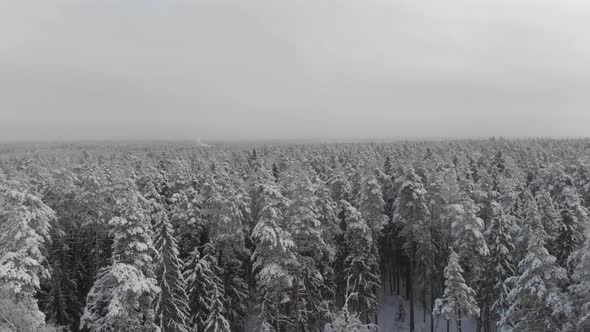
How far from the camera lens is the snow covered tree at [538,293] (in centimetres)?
1981

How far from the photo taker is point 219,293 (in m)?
27.4

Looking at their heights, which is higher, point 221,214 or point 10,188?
point 10,188

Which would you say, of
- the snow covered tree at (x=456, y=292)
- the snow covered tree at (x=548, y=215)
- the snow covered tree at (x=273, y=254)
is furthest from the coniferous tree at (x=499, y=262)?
the snow covered tree at (x=273, y=254)

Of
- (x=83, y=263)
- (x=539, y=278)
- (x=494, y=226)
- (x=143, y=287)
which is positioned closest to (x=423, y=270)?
(x=494, y=226)

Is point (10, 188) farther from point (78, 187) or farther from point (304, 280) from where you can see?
point (304, 280)

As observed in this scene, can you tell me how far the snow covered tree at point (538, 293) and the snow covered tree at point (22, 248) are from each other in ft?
74.7

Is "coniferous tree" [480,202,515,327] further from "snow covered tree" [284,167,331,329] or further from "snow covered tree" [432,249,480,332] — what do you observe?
"snow covered tree" [284,167,331,329]

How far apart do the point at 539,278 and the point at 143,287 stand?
19.5 metres

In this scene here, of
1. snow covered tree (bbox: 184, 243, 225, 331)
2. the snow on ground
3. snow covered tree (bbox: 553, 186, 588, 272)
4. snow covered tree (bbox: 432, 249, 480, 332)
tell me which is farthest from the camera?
the snow on ground

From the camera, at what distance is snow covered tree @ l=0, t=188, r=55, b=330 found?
18.6m

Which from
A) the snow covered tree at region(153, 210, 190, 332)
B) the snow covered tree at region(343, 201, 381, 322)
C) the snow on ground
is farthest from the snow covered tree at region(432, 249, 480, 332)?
the snow covered tree at region(153, 210, 190, 332)

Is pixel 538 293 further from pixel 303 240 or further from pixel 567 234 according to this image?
pixel 303 240

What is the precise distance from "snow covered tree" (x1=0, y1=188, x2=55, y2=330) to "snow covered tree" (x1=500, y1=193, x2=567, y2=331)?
74.7ft

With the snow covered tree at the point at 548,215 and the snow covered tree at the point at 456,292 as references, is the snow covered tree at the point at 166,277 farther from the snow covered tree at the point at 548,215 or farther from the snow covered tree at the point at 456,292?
the snow covered tree at the point at 548,215
